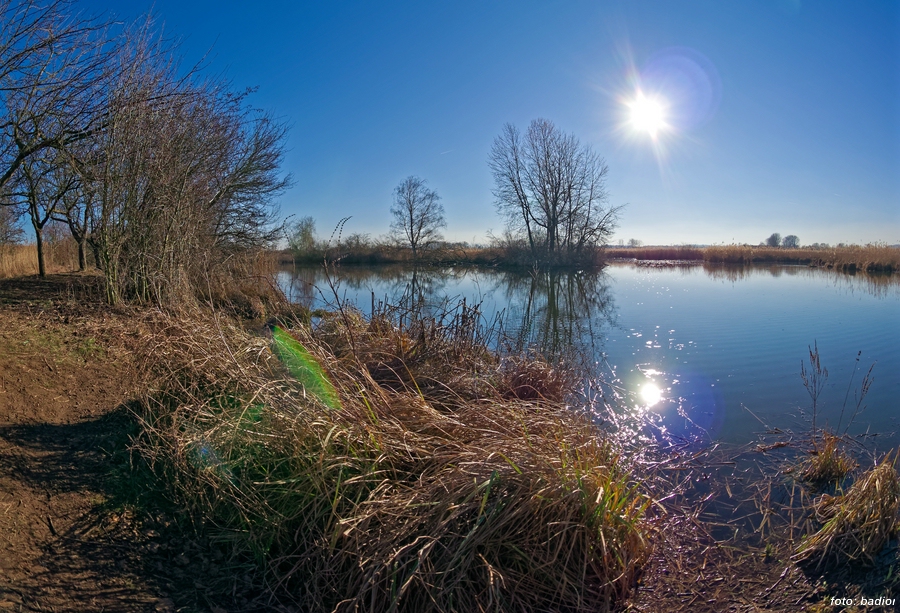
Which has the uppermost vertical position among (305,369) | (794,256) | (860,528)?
(794,256)

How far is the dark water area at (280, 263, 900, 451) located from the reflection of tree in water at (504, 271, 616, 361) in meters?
0.05

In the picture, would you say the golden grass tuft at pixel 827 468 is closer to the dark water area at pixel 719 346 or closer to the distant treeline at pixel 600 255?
the dark water area at pixel 719 346

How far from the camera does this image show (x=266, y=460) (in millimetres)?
3334

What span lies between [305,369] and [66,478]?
1687 mm

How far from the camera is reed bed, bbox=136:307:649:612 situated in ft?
8.79

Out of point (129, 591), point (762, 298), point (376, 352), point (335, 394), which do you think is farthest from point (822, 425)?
point (762, 298)

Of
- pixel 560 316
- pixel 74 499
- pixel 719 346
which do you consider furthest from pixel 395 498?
pixel 560 316

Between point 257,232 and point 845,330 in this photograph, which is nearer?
point 845,330

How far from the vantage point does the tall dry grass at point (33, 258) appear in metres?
12.6

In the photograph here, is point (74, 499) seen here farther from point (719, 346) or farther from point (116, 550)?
point (719, 346)

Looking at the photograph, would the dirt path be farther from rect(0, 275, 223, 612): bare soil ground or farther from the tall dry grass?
the tall dry grass

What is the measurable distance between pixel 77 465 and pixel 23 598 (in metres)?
1.30

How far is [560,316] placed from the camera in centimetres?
1374

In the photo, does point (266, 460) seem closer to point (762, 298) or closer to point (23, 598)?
point (23, 598)
